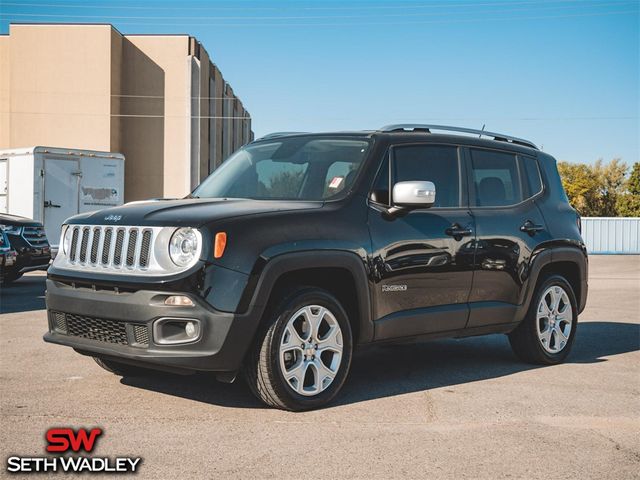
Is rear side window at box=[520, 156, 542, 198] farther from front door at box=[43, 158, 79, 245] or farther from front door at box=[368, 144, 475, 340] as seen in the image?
front door at box=[43, 158, 79, 245]

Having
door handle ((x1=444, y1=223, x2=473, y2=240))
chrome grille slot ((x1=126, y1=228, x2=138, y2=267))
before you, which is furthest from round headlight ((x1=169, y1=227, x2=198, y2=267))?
door handle ((x1=444, y1=223, x2=473, y2=240))

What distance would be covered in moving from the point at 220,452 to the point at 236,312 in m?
0.91

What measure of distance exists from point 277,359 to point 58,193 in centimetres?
1495

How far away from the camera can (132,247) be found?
5293mm

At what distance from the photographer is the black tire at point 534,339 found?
7371 mm

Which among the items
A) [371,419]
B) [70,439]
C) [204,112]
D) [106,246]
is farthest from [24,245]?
[204,112]

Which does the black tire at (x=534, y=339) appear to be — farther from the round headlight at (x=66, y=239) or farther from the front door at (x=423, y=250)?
the round headlight at (x=66, y=239)

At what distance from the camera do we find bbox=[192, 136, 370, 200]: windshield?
6.11 meters

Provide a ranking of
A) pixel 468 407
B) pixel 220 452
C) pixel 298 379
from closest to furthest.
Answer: pixel 220 452
pixel 298 379
pixel 468 407

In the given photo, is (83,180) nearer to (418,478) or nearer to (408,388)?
(408,388)

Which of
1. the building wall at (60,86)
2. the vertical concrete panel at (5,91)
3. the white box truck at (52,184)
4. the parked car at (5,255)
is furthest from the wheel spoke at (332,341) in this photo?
the vertical concrete panel at (5,91)

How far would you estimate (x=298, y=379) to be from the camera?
5.38 m

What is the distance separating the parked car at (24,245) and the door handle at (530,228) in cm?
916

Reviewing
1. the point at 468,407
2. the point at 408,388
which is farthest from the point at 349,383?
the point at 468,407
